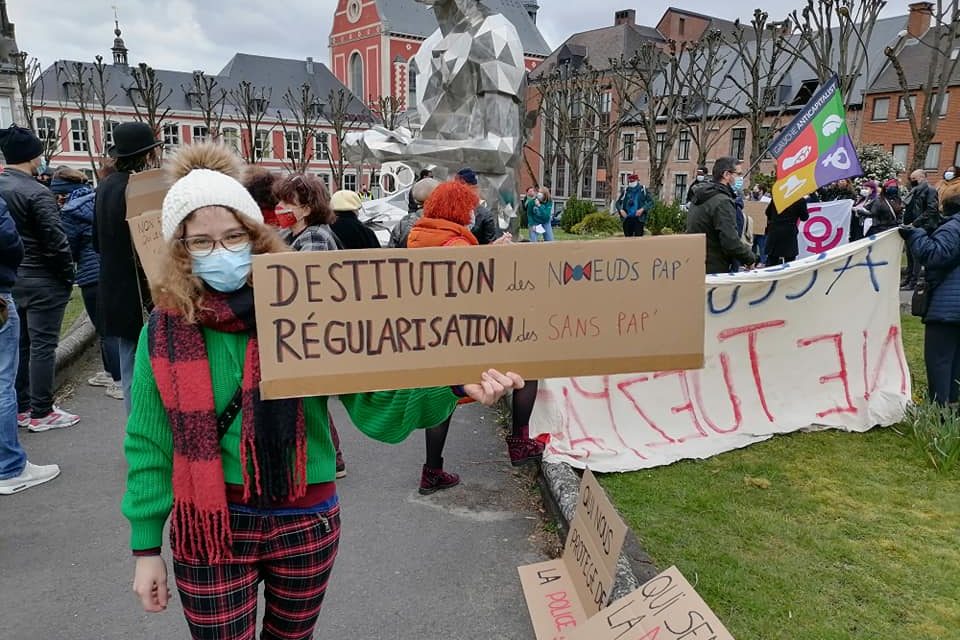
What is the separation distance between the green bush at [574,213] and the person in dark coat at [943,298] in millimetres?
Answer: 21462

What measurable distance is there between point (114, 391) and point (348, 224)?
9.79ft

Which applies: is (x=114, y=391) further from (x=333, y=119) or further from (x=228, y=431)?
(x=333, y=119)

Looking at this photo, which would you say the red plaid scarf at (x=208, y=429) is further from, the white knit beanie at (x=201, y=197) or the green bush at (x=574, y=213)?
the green bush at (x=574, y=213)

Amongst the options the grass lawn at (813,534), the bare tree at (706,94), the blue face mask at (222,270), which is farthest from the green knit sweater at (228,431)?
the bare tree at (706,94)

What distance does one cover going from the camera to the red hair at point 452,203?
148 inches

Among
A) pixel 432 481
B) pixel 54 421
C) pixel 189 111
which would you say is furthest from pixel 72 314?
pixel 189 111

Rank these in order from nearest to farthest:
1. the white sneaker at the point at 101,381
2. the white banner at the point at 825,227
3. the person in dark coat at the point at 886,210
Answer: the white sneaker at the point at 101,381 → the white banner at the point at 825,227 → the person in dark coat at the point at 886,210

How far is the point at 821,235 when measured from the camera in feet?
33.4

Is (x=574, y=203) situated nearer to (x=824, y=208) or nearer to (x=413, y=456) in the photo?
(x=824, y=208)

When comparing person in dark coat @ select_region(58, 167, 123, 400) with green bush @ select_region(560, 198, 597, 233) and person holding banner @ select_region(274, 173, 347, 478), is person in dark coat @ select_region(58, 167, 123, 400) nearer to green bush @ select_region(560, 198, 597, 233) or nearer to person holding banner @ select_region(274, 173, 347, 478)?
person holding banner @ select_region(274, 173, 347, 478)

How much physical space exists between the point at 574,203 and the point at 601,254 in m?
26.2

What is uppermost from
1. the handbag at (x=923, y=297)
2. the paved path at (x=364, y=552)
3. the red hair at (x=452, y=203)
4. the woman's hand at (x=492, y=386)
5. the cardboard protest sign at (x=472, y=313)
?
the red hair at (x=452, y=203)

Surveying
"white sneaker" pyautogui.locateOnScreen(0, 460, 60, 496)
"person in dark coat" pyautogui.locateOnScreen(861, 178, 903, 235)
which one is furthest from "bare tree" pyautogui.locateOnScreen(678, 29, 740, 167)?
"white sneaker" pyautogui.locateOnScreen(0, 460, 60, 496)

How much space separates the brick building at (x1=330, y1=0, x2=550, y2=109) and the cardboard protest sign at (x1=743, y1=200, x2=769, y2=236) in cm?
5617
